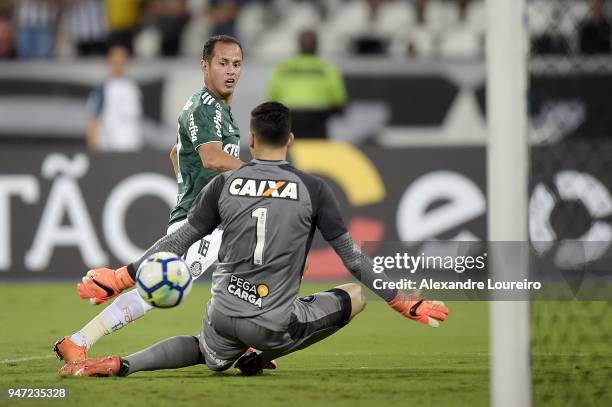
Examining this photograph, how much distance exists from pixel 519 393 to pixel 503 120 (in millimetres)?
1237

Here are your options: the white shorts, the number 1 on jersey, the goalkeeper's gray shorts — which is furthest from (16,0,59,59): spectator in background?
the number 1 on jersey

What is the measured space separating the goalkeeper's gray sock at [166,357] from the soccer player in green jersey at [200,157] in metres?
0.41

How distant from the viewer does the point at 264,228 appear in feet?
22.8

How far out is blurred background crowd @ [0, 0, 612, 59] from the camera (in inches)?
720

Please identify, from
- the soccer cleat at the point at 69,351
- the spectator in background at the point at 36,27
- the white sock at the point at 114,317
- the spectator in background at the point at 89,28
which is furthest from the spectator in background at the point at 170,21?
the soccer cleat at the point at 69,351

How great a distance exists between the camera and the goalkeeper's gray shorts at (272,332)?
6.99 meters

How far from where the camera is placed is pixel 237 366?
7.59 meters

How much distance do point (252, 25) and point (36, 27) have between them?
137 inches

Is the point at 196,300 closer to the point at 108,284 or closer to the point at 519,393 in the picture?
the point at 108,284

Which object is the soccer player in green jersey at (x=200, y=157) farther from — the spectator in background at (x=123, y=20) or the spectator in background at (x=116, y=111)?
the spectator in background at (x=123, y=20)

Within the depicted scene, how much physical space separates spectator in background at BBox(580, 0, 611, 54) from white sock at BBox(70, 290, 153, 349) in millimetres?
9742

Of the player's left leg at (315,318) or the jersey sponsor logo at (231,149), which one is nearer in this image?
the player's left leg at (315,318)

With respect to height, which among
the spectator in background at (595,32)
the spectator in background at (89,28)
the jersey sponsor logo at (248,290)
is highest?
the spectator in background at (89,28)

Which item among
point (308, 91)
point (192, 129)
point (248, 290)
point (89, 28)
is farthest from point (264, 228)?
point (89, 28)
